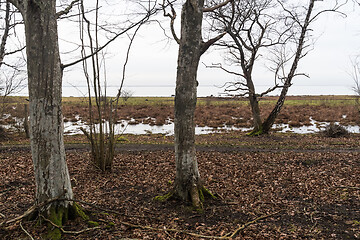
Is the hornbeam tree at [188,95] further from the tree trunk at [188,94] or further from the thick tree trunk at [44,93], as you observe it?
the thick tree trunk at [44,93]

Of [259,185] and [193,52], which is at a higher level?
[193,52]

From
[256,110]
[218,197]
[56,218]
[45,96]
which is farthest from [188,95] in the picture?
[256,110]

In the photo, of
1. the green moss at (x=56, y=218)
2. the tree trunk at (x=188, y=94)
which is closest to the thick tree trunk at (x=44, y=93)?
the green moss at (x=56, y=218)

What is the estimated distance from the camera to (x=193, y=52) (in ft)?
15.2

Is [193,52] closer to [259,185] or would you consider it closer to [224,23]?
[259,185]

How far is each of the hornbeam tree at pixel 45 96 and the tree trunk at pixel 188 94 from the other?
1.93 metres

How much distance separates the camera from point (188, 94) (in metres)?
4.62

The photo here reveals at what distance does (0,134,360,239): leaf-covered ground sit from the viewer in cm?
394

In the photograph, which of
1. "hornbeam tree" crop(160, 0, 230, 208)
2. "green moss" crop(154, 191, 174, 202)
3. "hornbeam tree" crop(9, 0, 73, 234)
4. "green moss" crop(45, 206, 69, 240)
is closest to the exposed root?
"green moss" crop(154, 191, 174, 202)

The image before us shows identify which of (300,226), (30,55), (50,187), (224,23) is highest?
(224,23)

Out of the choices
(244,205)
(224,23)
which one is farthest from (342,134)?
(244,205)

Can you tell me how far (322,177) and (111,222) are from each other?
16.5ft

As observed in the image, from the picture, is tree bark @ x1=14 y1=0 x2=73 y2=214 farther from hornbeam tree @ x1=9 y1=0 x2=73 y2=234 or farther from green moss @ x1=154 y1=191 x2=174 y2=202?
green moss @ x1=154 y1=191 x2=174 y2=202

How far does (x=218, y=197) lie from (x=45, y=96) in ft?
11.5
